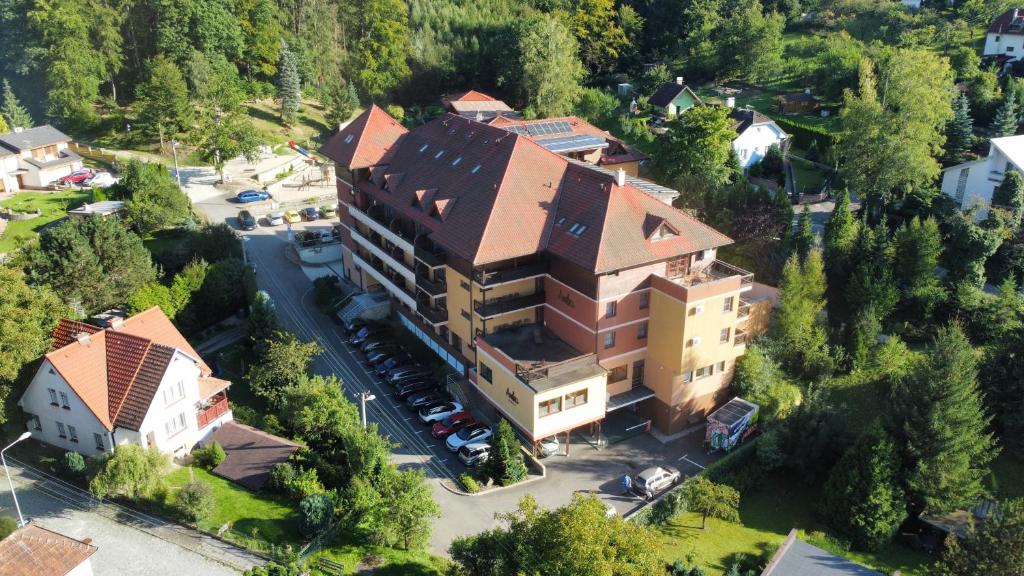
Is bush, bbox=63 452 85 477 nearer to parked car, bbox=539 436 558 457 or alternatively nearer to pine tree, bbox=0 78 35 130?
parked car, bbox=539 436 558 457

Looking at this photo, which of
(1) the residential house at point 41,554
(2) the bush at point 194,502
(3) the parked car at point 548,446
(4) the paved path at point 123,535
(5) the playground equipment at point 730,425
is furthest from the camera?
(5) the playground equipment at point 730,425

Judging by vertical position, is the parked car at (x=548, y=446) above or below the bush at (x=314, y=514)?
below

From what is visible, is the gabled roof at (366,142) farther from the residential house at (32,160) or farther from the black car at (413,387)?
the residential house at (32,160)

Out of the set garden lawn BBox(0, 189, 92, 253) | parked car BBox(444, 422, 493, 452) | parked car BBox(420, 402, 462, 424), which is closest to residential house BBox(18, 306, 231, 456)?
parked car BBox(420, 402, 462, 424)

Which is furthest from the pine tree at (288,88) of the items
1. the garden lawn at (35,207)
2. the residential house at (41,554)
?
the residential house at (41,554)

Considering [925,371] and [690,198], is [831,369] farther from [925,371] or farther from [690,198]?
[690,198]

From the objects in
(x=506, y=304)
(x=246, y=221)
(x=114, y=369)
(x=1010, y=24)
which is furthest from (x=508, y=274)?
(x=1010, y=24)
